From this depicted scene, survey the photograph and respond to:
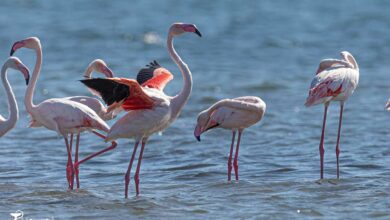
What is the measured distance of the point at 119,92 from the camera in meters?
8.41

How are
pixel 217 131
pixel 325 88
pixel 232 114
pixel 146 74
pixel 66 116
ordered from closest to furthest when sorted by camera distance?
pixel 66 116 → pixel 232 114 → pixel 325 88 → pixel 146 74 → pixel 217 131

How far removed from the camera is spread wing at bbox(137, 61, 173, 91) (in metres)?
9.58

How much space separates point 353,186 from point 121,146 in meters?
4.07

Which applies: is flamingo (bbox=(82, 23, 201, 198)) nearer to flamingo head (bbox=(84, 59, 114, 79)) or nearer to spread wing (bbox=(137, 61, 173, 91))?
spread wing (bbox=(137, 61, 173, 91))

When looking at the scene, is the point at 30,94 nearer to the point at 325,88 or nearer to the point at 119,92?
the point at 119,92

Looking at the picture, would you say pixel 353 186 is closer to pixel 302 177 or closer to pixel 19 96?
pixel 302 177

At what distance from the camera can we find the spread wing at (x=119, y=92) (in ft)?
27.1

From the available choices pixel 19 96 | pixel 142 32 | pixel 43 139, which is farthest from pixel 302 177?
pixel 142 32

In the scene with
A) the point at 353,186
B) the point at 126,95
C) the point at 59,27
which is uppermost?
the point at 59,27

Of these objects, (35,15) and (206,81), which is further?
(35,15)

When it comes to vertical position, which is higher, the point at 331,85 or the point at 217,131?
the point at 331,85

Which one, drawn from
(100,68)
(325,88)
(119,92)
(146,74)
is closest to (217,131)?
(100,68)

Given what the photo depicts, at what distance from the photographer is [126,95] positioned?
27.8 feet

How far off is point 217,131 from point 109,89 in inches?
203
